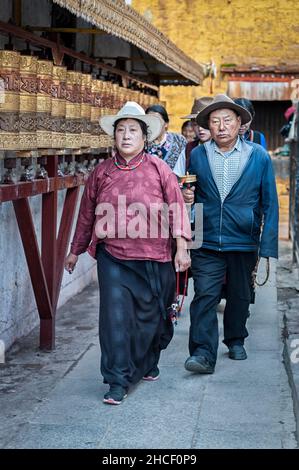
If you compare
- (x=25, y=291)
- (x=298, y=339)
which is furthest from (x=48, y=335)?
(x=298, y=339)

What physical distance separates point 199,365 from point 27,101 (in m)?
2.06

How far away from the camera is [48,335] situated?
23.3 feet

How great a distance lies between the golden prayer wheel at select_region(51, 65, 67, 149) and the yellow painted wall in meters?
16.5

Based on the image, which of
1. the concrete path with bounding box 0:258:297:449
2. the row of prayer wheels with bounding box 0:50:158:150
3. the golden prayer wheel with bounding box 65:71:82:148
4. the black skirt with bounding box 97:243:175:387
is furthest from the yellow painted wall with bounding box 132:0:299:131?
the black skirt with bounding box 97:243:175:387

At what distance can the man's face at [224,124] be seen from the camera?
20.3ft

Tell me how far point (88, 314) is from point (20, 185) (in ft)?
9.61

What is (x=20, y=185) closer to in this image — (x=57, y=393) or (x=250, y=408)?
(x=57, y=393)

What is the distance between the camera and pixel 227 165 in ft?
20.6

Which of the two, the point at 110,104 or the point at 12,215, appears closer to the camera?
the point at 12,215

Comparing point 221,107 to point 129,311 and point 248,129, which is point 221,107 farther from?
point 248,129

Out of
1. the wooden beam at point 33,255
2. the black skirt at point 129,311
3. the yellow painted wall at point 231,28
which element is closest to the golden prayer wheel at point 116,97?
the wooden beam at point 33,255

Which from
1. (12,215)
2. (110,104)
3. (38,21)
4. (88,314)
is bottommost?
(88,314)
